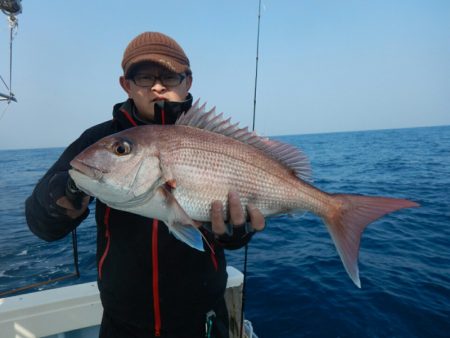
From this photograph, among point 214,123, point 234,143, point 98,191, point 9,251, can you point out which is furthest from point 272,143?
point 9,251

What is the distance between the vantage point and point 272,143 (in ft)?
8.67

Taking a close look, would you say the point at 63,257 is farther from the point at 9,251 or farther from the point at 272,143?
the point at 272,143

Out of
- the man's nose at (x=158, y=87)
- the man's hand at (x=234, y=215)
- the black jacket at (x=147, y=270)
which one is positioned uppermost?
the man's nose at (x=158, y=87)

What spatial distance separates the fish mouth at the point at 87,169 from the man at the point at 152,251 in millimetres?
393

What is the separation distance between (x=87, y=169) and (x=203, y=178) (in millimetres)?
772

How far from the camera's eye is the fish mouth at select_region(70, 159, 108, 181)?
1894 mm

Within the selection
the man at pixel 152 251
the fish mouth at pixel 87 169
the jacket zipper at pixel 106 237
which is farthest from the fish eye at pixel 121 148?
the jacket zipper at pixel 106 237

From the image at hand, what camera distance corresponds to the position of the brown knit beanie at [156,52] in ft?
8.02

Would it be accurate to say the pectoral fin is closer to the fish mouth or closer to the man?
the man

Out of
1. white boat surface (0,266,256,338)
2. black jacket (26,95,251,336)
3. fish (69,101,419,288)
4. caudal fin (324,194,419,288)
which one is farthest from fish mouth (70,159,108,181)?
white boat surface (0,266,256,338)

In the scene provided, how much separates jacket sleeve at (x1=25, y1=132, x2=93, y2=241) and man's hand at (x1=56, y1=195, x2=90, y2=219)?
1.0 inches

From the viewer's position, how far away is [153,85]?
254 cm

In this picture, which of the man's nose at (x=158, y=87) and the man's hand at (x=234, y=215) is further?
the man's nose at (x=158, y=87)

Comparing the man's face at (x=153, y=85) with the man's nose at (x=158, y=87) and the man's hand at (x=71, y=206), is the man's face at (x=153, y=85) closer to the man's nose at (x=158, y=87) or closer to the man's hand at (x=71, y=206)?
the man's nose at (x=158, y=87)
